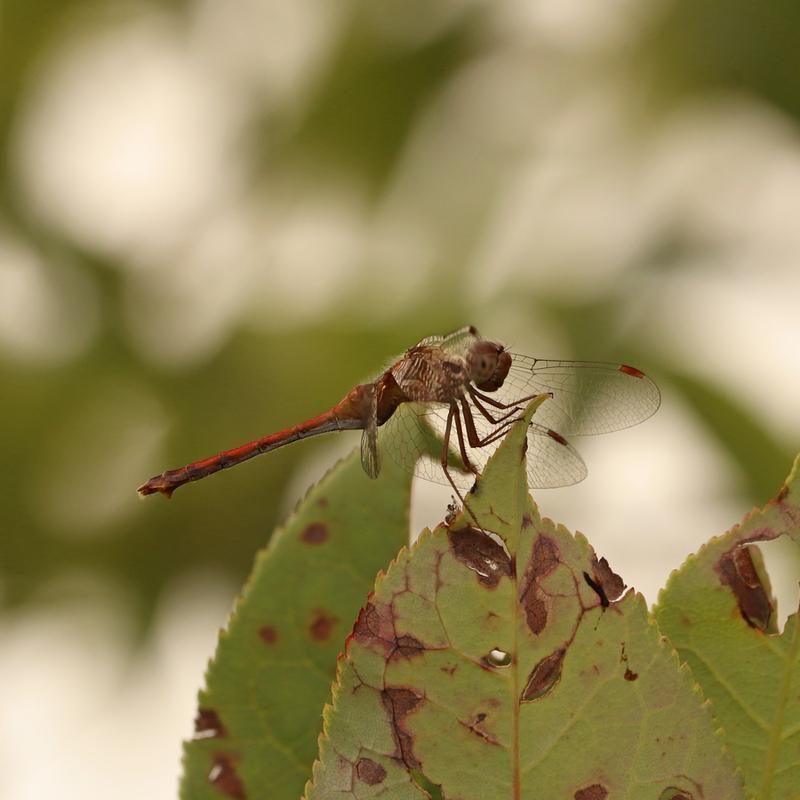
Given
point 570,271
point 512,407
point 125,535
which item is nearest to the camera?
point 512,407

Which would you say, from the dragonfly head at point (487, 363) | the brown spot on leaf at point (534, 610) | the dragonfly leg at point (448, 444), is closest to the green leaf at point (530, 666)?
the brown spot on leaf at point (534, 610)

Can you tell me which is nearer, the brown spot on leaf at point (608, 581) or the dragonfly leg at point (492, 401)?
the brown spot on leaf at point (608, 581)

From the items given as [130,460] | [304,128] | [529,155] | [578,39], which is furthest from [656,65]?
[130,460]

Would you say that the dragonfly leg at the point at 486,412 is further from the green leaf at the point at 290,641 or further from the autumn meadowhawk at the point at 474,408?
the green leaf at the point at 290,641

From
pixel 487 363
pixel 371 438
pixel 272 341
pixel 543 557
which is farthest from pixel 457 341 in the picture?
pixel 272 341

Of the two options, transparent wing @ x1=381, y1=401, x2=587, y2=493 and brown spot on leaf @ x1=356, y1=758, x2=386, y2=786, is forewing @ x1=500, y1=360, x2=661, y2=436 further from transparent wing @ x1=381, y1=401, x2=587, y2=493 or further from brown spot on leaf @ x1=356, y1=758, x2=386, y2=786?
brown spot on leaf @ x1=356, y1=758, x2=386, y2=786

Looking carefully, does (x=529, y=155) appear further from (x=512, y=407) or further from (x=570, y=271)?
(x=512, y=407)
